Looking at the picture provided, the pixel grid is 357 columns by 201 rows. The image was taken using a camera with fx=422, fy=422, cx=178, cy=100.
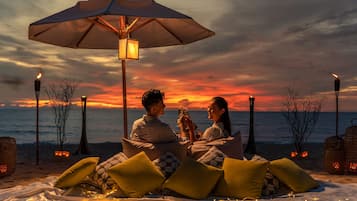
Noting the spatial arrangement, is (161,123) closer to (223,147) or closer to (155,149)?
(155,149)

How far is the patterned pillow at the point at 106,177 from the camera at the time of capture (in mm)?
3576

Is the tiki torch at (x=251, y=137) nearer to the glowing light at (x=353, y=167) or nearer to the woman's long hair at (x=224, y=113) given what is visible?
the glowing light at (x=353, y=167)

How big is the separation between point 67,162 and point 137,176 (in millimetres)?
5045

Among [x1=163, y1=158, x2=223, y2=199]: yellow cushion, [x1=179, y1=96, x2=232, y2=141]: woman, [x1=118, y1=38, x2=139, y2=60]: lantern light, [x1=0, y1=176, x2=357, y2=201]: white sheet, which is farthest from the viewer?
[x1=118, y1=38, x2=139, y2=60]: lantern light

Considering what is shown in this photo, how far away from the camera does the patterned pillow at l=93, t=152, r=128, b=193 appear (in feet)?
11.7

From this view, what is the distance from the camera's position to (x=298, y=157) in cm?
899

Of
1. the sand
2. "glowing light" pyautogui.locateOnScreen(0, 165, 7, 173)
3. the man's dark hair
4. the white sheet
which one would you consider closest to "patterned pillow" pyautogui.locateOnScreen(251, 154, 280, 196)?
the white sheet

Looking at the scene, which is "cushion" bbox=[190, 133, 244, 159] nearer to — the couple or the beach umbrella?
the couple

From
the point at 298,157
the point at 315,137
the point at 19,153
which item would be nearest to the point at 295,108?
the point at 298,157

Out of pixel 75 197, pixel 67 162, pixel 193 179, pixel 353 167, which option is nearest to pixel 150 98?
pixel 193 179

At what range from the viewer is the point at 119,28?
19.3ft

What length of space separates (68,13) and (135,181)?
2010 mm

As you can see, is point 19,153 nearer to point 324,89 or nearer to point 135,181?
point 135,181

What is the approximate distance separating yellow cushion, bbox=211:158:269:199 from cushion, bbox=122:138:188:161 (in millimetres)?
460
